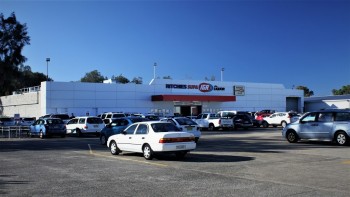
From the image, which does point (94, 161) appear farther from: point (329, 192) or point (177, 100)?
point (177, 100)

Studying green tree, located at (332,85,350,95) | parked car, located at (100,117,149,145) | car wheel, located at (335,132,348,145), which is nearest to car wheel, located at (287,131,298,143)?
car wheel, located at (335,132,348,145)

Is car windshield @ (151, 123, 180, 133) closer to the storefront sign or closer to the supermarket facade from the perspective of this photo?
the supermarket facade

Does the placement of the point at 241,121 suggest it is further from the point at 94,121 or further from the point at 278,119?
the point at 94,121

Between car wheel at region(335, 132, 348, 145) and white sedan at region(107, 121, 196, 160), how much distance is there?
8542mm

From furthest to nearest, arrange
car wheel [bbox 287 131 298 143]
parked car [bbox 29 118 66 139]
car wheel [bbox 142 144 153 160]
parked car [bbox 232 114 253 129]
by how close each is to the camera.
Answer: parked car [bbox 232 114 253 129] < parked car [bbox 29 118 66 139] < car wheel [bbox 287 131 298 143] < car wheel [bbox 142 144 153 160]

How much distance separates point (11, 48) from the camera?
48375mm

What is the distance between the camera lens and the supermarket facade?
173ft

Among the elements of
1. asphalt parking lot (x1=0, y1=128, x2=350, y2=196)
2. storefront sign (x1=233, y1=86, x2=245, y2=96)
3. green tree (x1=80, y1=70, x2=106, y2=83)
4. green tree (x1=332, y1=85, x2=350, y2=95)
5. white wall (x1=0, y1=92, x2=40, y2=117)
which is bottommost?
asphalt parking lot (x1=0, y1=128, x2=350, y2=196)

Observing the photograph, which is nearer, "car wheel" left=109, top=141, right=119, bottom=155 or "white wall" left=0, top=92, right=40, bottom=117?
"car wheel" left=109, top=141, right=119, bottom=155

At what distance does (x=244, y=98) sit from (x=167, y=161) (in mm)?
54659

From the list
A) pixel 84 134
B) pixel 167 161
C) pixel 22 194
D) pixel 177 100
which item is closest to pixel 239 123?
pixel 84 134

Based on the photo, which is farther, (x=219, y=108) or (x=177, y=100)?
(x=219, y=108)

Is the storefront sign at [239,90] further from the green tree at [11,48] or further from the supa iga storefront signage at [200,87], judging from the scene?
the green tree at [11,48]

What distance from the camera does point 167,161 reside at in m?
15.2
